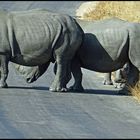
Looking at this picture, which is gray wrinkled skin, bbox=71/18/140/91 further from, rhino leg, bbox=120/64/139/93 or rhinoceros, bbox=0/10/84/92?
rhinoceros, bbox=0/10/84/92

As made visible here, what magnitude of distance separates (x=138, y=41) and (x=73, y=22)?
1272 millimetres

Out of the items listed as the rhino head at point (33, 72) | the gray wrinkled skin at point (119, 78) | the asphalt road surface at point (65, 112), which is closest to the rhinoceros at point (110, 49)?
the gray wrinkled skin at point (119, 78)

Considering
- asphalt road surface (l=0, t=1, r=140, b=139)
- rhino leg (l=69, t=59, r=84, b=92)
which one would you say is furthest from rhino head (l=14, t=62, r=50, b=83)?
rhino leg (l=69, t=59, r=84, b=92)

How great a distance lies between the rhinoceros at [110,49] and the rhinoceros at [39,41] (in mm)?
271

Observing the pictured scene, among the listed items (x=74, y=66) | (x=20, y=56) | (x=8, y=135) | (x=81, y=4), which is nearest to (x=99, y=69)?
(x=74, y=66)

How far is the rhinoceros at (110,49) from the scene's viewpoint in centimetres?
1426

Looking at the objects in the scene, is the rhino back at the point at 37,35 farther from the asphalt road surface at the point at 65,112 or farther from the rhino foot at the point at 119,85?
the rhino foot at the point at 119,85

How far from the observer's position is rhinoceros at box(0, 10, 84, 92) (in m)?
14.2

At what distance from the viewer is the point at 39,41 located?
14164 mm

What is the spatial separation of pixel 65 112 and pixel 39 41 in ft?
7.36

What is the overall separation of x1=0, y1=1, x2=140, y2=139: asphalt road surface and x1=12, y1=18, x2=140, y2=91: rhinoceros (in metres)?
0.51

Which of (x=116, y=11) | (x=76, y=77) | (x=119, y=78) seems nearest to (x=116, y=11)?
(x=116, y=11)

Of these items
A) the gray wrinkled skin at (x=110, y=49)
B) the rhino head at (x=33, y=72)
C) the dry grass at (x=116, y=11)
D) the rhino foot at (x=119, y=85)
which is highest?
the gray wrinkled skin at (x=110, y=49)

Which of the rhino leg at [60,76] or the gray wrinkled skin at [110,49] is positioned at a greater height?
A: the gray wrinkled skin at [110,49]
